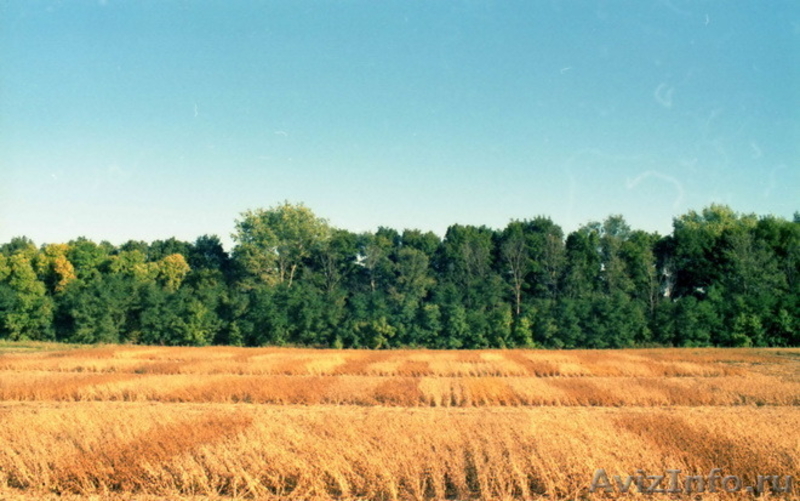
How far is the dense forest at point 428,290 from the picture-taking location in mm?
55844

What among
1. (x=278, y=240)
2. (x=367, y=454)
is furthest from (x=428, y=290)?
(x=367, y=454)

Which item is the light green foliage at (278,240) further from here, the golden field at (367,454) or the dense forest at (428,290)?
the golden field at (367,454)

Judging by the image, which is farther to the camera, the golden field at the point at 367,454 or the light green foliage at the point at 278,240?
the light green foliage at the point at 278,240

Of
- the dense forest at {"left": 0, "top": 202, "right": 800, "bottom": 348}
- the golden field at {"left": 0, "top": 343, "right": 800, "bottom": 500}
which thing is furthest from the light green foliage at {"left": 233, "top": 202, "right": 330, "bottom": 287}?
the golden field at {"left": 0, "top": 343, "right": 800, "bottom": 500}

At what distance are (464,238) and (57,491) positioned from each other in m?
70.9

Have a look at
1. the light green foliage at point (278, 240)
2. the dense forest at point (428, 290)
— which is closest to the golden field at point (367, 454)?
the dense forest at point (428, 290)

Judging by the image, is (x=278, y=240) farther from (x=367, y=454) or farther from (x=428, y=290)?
(x=367, y=454)

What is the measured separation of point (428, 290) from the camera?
7144 cm

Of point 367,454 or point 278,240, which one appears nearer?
point 367,454

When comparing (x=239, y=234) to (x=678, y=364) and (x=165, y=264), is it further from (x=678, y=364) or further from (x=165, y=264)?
(x=678, y=364)

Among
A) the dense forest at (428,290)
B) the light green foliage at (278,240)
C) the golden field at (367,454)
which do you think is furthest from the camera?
the light green foliage at (278,240)

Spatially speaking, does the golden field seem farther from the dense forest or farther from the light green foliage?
the light green foliage

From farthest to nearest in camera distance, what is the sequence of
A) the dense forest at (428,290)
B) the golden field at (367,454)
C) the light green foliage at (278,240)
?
the light green foliage at (278,240), the dense forest at (428,290), the golden field at (367,454)

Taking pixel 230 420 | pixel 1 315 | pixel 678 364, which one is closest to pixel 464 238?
pixel 678 364
